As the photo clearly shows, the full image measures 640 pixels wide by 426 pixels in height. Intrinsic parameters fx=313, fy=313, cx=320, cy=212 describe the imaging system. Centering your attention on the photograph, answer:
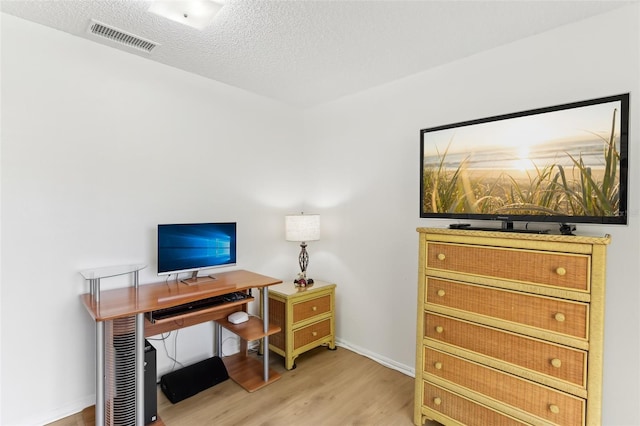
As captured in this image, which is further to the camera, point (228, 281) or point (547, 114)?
point (228, 281)

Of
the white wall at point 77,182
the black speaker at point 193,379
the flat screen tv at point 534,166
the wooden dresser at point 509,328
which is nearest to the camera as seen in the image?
the wooden dresser at point 509,328

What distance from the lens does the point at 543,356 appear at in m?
1.60

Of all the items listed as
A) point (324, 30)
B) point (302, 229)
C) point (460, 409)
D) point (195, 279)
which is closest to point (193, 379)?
point (195, 279)

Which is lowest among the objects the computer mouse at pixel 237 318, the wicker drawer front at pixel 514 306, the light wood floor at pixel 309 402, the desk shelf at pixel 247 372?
the light wood floor at pixel 309 402

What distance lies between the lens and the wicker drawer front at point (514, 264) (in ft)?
4.99

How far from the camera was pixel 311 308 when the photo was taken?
2891 millimetres

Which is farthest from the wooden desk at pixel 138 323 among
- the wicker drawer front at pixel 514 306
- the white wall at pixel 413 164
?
the wicker drawer front at pixel 514 306

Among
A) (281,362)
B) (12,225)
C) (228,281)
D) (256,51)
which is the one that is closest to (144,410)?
(228,281)

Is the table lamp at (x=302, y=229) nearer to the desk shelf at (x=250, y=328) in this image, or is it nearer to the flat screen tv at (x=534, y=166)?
the desk shelf at (x=250, y=328)

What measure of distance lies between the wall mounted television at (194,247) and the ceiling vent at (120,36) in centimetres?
128

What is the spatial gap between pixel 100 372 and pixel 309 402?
1.35 meters

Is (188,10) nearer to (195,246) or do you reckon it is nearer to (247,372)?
(195,246)

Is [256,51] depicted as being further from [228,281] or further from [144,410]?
[144,410]

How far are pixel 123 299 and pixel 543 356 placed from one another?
8.02 ft
